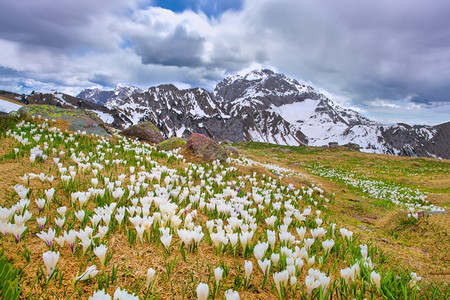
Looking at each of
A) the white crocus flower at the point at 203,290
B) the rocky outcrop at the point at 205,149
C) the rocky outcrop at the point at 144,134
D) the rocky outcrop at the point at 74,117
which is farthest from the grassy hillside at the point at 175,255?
the rocky outcrop at the point at 144,134

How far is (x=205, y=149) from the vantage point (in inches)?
568

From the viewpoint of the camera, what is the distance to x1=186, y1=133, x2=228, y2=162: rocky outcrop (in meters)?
14.0

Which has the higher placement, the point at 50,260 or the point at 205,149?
the point at 205,149

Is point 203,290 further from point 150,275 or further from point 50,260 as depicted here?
point 50,260

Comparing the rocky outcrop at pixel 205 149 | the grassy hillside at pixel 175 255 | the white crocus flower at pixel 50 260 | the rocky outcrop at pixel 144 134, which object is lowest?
the grassy hillside at pixel 175 255

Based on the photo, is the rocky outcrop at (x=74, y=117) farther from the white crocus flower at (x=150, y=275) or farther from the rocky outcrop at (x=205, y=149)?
the white crocus flower at (x=150, y=275)

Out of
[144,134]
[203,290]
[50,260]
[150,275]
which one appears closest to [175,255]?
[150,275]

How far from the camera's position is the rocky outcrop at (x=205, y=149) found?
14000 millimetres

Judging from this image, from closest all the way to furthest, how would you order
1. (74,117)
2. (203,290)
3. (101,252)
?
(203,290) → (101,252) → (74,117)

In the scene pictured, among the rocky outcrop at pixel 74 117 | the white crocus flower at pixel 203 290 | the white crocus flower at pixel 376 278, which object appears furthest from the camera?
the rocky outcrop at pixel 74 117

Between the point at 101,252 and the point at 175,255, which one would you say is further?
the point at 175,255

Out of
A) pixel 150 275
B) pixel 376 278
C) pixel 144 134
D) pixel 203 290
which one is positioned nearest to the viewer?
pixel 203 290

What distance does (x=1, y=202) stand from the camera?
4.30 metres

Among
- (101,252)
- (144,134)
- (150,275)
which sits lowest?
(150,275)
